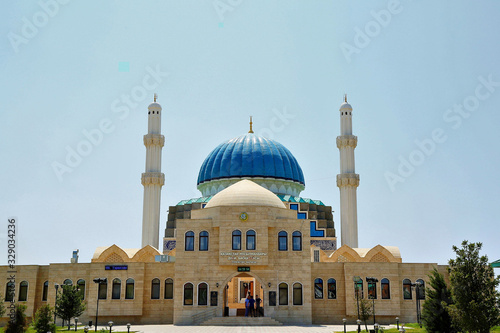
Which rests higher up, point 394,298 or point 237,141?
point 237,141

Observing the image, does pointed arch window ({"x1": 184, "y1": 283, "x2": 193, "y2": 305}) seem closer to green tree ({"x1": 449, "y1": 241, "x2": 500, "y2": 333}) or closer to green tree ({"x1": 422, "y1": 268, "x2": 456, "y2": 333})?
green tree ({"x1": 422, "y1": 268, "x2": 456, "y2": 333})

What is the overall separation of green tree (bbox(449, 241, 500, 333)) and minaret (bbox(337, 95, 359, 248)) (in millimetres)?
23912

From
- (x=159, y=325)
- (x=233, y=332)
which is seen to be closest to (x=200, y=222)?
(x=159, y=325)

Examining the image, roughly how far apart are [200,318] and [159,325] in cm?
242

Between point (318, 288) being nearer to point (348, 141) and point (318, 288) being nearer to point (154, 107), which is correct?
point (348, 141)

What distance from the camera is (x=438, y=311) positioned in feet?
76.2

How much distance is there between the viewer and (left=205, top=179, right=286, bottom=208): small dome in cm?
3344

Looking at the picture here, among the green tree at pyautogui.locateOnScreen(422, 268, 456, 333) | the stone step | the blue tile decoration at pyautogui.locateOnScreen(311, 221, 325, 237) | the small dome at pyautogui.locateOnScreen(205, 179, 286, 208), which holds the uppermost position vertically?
the small dome at pyautogui.locateOnScreen(205, 179, 286, 208)

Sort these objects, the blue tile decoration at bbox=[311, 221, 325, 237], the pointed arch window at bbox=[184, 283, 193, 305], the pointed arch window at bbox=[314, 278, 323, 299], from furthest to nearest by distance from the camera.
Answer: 1. the blue tile decoration at bbox=[311, 221, 325, 237]
2. the pointed arch window at bbox=[314, 278, 323, 299]
3. the pointed arch window at bbox=[184, 283, 193, 305]

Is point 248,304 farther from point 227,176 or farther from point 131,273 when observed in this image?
point 227,176

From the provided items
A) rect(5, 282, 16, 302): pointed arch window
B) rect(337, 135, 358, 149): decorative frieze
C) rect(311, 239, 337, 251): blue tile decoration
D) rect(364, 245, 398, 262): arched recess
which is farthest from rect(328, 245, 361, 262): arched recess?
rect(5, 282, 16, 302): pointed arch window

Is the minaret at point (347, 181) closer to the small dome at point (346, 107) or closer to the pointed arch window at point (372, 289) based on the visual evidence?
the small dome at point (346, 107)

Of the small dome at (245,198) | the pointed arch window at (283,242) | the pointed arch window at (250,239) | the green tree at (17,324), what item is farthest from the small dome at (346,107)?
the green tree at (17,324)

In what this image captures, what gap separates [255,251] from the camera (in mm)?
32281
